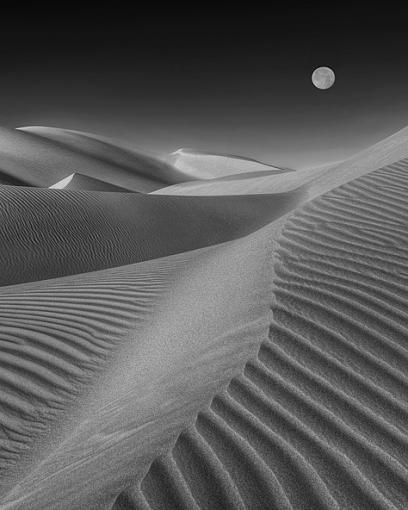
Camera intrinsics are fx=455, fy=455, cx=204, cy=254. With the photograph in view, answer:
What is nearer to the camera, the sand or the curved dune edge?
the sand

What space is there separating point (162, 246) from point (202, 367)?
316 inches

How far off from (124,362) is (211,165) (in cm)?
7756

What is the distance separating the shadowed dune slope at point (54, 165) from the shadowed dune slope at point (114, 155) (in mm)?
264

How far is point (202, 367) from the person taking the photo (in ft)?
7.79

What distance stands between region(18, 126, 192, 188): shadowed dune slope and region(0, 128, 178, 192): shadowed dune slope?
0.87 ft

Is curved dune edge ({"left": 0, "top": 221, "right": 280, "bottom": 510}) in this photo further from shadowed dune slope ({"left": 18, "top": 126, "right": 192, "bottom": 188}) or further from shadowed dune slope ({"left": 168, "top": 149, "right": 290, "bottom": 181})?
shadowed dune slope ({"left": 168, "top": 149, "right": 290, "bottom": 181})

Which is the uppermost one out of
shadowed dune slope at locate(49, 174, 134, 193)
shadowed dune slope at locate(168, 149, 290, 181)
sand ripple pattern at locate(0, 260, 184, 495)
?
shadowed dune slope at locate(168, 149, 290, 181)

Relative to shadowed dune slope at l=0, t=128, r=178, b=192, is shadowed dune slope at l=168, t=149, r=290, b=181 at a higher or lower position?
higher

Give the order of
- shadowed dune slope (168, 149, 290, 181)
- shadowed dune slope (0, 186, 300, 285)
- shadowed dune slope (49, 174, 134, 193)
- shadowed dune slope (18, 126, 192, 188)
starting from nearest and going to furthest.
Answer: shadowed dune slope (0, 186, 300, 285)
shadowed dune slope (49, 174, 134, 193)
shadowed dune slope (18, 126, 192, 188)
shadowed dune slope (168, 149, 290, 181)

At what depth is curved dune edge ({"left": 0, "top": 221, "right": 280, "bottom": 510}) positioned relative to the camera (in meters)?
1.80

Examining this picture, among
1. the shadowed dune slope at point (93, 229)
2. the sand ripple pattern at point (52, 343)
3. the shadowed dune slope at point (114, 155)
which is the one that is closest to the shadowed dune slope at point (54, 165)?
the shadowed dune slope at point (114, 155)

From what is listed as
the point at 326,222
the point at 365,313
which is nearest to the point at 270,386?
the point at 365,313

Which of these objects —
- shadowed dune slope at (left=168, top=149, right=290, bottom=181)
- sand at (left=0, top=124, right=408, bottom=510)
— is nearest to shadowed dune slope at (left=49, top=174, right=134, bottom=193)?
sand at (left=0, top=124, right=408, bottom=510)

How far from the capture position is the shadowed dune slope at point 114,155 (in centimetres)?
5830
